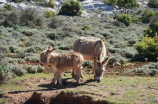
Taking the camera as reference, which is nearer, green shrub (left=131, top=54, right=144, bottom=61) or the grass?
the grass

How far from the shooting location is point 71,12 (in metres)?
62.5

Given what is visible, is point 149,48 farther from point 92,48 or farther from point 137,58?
point 92,48

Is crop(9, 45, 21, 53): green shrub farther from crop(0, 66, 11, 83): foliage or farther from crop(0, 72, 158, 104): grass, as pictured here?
crop(0, 66, 11, 83): foliage

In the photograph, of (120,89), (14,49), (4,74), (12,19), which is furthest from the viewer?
(12,19)

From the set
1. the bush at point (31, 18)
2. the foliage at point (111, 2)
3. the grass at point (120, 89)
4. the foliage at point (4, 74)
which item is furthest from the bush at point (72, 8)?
the grass at point (120, 89)

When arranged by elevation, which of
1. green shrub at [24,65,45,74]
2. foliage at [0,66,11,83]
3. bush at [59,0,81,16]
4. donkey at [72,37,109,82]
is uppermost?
bush at [59,0,81,16]

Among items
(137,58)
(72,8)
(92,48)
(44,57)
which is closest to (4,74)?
(44,57)

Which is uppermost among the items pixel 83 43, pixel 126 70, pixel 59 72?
pixel 83 43

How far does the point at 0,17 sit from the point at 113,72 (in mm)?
25214

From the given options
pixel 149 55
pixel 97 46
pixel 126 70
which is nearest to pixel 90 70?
pixel 126 70

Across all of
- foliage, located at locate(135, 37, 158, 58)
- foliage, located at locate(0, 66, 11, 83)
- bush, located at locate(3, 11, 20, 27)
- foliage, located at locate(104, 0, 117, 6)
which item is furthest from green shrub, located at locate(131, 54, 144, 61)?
foliage, located at locate(104, 0, 117, 6)

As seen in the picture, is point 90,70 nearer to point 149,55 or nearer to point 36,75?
point 36,75

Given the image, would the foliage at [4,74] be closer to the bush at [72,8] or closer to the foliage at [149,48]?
the foliage at [149,48]

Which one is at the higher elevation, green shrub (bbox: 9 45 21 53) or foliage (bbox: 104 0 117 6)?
foliage (bbox: 104 0 117 6)
